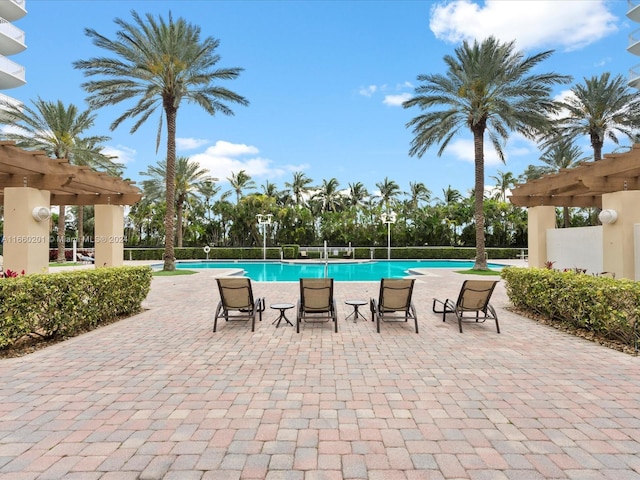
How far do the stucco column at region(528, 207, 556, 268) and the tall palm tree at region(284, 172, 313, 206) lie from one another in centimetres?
3124

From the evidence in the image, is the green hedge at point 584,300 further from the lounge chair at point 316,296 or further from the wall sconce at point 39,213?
the wall sconce at point 39,213

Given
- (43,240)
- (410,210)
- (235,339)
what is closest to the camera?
(235,339)

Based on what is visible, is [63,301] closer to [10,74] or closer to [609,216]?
[609,216]

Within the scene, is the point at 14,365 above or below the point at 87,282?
below

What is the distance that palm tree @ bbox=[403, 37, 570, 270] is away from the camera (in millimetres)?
15359

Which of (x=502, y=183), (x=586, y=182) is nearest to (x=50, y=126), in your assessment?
(x=586, y=182)

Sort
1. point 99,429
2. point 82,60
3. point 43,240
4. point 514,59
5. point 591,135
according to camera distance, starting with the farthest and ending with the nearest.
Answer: point 591,135, point 514,59, point 82,60, point 43,240, point 99,429

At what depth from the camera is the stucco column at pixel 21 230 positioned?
7963 mm

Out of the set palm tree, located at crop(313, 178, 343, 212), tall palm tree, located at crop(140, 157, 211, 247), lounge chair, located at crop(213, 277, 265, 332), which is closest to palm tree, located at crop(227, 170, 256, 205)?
tall palm tree, located at crop(140, 157, 211, 247)

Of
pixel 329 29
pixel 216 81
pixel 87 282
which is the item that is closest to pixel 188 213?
pixel 216 81

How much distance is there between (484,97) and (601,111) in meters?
8.33

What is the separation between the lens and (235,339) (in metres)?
5.53

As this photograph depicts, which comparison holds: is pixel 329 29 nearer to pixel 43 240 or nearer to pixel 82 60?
pixel 82 60

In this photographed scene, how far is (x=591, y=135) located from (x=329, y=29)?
15.6 metres
